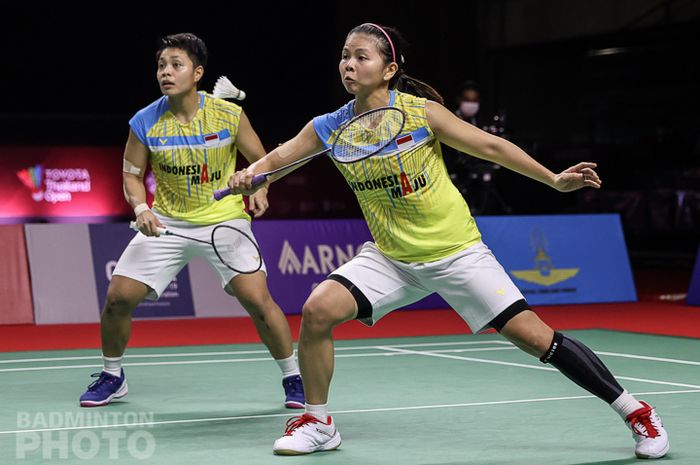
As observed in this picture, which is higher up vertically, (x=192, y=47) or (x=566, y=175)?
(x=192, y=47)

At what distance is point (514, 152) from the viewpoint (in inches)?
177

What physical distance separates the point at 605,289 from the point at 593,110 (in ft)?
30.5

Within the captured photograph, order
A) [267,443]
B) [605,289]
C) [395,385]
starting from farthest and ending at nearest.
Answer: [605,289]
[395,385]
[267,443]

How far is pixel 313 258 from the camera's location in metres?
10.8

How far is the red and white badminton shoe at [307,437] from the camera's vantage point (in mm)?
4590

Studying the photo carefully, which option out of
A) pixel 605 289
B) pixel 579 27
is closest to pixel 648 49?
pixel 579 27

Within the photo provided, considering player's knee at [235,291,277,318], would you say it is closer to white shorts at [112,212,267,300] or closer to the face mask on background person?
white shorts at [112,212,267,300]

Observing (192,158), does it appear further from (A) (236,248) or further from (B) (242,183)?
(B) (242,183)

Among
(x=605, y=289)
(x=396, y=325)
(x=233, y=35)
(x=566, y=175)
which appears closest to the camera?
(x=566, y=175)

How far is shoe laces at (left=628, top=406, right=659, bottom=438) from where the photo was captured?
4.45m

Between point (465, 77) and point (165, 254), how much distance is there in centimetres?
1513

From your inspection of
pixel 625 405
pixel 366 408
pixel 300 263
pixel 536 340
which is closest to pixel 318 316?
pixel 536 340

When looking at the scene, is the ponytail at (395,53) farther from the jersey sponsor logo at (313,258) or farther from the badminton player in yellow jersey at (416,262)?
the jersey sponsor logo at (313,258)

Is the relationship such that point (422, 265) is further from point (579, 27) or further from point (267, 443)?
point (579, 27)
